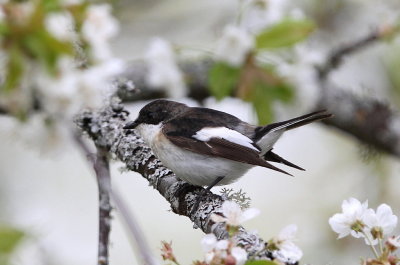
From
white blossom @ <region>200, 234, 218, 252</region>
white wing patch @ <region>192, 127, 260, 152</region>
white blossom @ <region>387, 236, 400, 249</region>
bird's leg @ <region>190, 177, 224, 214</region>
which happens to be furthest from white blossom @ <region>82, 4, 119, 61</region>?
white blossom @ <region>387, 236, 400, 249</region>

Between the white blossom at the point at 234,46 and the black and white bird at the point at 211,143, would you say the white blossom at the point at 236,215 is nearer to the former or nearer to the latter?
the black and white bird at the point at 211,143

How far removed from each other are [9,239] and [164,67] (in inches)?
78.1

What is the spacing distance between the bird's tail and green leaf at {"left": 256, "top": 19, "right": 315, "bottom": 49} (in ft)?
1.14

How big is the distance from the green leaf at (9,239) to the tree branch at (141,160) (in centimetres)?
76

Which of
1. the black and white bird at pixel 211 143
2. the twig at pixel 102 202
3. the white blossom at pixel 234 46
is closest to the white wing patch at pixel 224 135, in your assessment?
the black and white bird at pixel 211 143

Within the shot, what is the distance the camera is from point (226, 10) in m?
6.24

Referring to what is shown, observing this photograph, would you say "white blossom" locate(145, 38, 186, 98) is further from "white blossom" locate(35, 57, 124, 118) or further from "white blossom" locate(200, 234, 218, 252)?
"white blossom" locate(200, 234, 218, 252)

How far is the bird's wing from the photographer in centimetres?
281

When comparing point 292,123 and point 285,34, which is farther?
point 285,34

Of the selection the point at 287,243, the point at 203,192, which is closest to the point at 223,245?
the point at 287,243

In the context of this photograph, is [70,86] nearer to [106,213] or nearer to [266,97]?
[106,213]

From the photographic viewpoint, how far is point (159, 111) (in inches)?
133

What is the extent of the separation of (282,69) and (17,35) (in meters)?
1.69

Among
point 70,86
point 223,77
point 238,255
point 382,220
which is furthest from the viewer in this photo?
point 223,77
